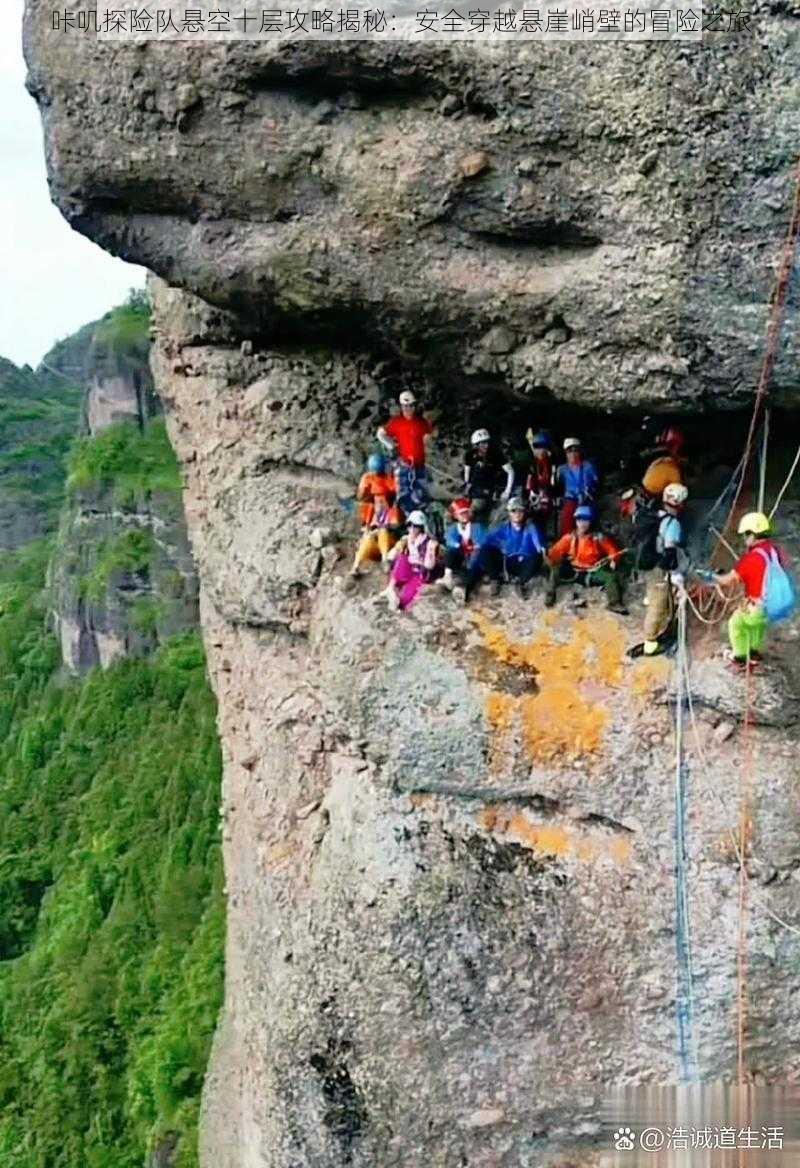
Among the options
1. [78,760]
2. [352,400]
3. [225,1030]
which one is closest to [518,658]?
[352,400]

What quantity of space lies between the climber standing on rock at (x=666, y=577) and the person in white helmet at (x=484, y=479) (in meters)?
1.02

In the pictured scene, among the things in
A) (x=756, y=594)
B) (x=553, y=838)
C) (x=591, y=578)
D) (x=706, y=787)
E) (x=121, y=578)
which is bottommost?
(x=553, y=838)

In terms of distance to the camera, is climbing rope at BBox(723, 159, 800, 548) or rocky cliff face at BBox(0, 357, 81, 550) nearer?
climbing rope at BBox(723, 159, 800, 548)

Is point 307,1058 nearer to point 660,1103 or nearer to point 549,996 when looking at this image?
point 549,996

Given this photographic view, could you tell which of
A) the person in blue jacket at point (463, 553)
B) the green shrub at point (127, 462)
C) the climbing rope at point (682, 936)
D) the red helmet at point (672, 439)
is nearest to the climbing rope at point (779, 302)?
the red helmet at point (672, 439)

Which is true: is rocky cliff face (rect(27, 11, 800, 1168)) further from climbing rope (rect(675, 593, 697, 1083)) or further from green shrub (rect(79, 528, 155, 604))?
green shrub (rect(79, 528, 155, 604))

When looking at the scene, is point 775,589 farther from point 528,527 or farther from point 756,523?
point 528,527

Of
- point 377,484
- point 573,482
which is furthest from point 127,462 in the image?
point 573,482

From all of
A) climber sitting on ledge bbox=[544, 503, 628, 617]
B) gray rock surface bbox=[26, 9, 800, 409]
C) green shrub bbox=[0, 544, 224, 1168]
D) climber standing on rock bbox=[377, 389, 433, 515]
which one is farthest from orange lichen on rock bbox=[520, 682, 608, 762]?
green shrub bbox=[0, 544, 224, 1168]

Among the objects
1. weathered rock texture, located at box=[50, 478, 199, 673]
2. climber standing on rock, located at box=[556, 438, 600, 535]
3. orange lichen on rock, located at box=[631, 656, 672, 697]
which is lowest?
orange lichen on rock, located at box=[631, 656, 672, 697]

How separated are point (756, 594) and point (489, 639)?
61.0 inches

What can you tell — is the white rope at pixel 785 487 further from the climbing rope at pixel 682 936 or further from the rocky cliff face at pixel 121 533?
the rocky cliff face at pixel 121 533

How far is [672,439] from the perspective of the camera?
704 cm

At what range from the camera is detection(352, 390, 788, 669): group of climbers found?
268 inches
